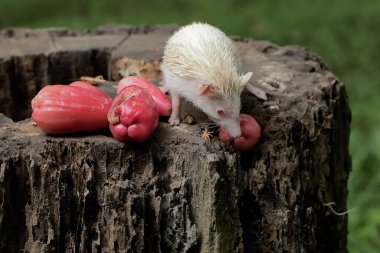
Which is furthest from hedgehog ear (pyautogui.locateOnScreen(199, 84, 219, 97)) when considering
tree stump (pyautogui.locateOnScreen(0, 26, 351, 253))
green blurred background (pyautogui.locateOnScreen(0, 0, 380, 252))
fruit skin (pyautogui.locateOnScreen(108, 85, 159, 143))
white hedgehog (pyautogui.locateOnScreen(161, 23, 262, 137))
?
green blurred background (pyautogui.locateOnScreen(0, 0, 380, 252))

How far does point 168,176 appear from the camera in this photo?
262cm

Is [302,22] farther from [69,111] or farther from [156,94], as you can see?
[69,111]

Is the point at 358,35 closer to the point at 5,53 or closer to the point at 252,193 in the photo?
the point at 5,53

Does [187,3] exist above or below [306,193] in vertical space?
above

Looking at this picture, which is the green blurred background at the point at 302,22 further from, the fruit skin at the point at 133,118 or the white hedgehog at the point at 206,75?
the fruit skin at the point at 133,118

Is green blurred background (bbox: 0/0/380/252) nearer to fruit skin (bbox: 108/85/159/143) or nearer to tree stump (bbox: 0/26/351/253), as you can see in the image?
tree stump (bbox: 0/26/351/253)

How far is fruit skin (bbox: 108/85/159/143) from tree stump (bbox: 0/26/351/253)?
0.21ft

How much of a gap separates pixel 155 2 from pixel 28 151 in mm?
7317

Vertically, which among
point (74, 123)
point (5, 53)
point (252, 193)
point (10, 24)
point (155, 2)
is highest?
point (155, 2)

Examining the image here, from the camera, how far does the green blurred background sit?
5.85 meters

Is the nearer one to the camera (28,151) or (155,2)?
(28,151)

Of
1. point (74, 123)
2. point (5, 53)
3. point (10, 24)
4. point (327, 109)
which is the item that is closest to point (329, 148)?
point (327, 109)

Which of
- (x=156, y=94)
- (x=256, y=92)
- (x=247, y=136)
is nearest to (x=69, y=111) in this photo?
(x=156, y=94)

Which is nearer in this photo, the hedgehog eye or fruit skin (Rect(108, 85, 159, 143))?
fruit skin (Rect(108, 85, 159, 143))
